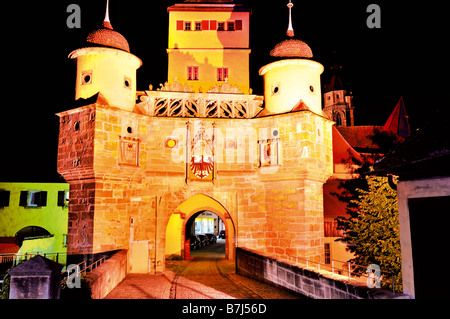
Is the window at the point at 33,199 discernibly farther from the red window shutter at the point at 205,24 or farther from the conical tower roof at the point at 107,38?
the red window shutter at the point at 205,24

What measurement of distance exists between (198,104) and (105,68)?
13.3ft

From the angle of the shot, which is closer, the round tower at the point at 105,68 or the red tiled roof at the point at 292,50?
the round tower at the point at 105,68

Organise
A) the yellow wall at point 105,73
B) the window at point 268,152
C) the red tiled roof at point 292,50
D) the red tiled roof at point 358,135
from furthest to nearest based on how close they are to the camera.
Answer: the red tiled roof at point 358,135 → the red tiled roof at point 292,50 → the window at point 268,152 → the yellow wall at point 105,73

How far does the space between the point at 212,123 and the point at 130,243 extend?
5989 millimetres

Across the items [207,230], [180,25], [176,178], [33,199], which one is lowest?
[207,230]

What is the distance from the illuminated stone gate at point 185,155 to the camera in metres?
15.5

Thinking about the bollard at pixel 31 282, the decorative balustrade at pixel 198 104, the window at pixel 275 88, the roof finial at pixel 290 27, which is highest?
the roof finial at pixel 290 27

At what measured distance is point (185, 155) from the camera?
55.7 feet

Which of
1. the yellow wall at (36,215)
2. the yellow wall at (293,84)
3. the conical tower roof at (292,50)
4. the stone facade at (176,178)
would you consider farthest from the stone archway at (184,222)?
the yellow wall at (36,215)

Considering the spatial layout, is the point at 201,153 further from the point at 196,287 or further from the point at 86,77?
the point at 196,287

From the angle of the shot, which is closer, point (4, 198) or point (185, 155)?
point (185, 155)

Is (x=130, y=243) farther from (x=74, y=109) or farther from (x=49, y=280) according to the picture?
(x=49, y=280)

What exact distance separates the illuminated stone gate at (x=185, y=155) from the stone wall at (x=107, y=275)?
4.37ft

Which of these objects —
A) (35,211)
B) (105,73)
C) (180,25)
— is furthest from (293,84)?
(35,211)
